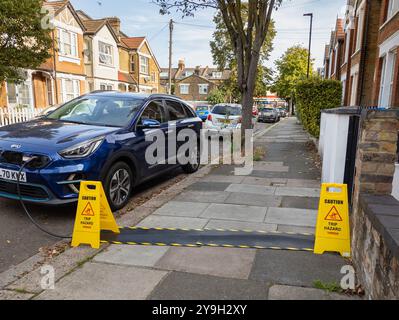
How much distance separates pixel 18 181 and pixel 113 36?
2802 cm

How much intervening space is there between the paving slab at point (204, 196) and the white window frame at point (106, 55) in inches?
962

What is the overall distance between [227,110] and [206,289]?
12.7 m

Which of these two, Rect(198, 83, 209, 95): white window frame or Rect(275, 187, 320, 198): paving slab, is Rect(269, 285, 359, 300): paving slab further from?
Rect(198, 83, 209, 95): white window frame

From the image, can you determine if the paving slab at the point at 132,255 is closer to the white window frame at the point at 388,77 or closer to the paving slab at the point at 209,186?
the paving slab at the point at 209,186

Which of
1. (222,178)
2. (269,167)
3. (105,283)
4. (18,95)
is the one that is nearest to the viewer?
(105,283)

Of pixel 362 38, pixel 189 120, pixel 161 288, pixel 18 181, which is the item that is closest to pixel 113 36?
pixel 362 38

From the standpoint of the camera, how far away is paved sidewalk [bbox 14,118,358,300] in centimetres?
298

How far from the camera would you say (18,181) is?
14.3 ft

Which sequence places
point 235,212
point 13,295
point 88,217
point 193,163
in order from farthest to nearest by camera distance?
point 193,163
point 235,212
point 88,217
point 13,295

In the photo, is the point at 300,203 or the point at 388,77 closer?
the point at 300,203

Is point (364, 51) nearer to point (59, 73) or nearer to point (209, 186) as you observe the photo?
point (209, 186)

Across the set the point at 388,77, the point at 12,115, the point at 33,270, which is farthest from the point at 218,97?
the point at 33,270

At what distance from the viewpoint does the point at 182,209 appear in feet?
17.6

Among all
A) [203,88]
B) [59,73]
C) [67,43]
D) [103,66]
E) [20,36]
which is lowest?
[59,73]
